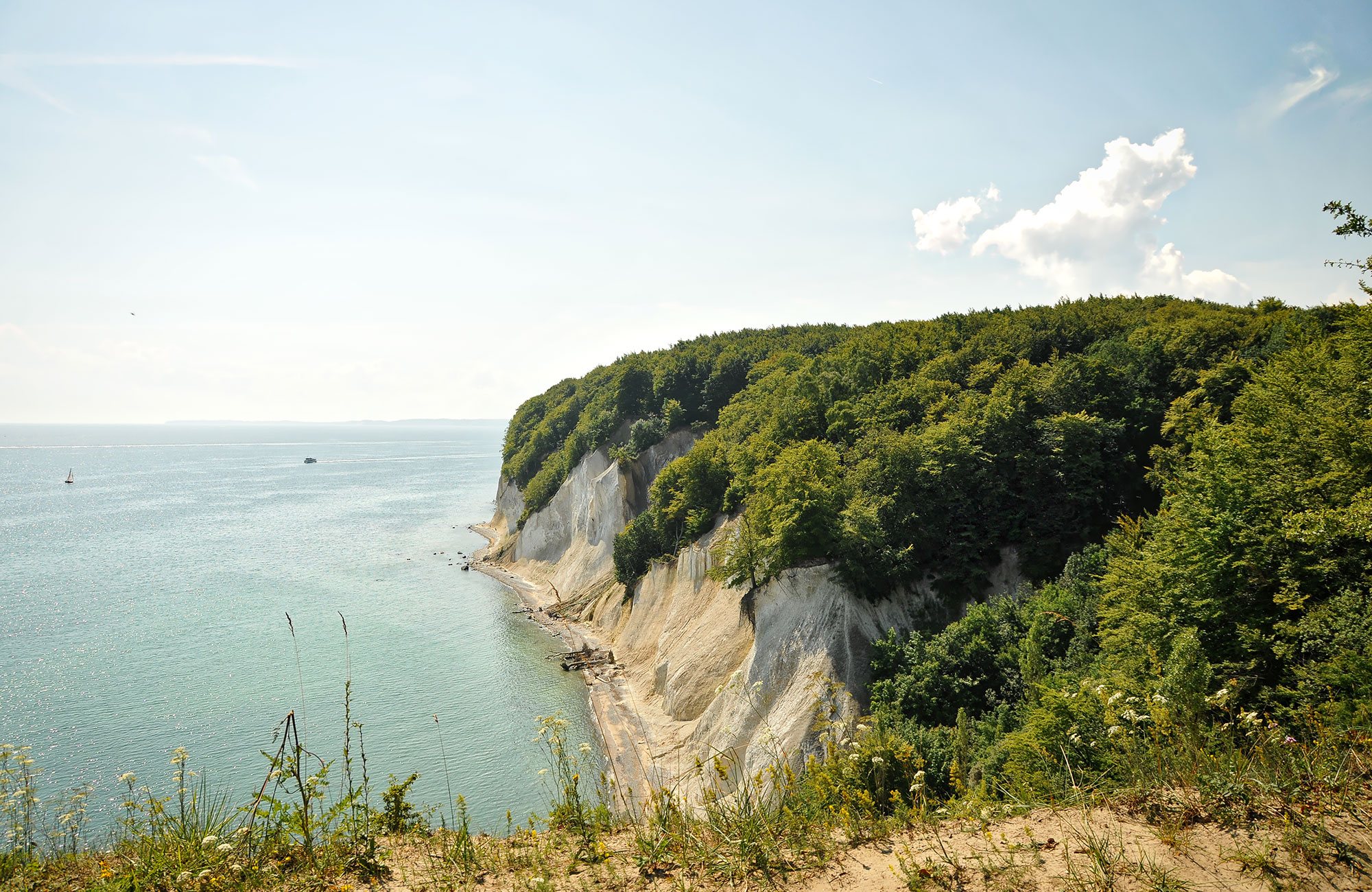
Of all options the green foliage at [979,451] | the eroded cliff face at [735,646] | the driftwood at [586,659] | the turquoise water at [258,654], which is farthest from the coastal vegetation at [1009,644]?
the driftwood at [586,659]

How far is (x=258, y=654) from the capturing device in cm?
3850

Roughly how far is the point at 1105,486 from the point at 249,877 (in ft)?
103

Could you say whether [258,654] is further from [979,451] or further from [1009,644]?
[979,451]

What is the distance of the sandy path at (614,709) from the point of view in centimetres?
2412

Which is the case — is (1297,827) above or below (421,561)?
above

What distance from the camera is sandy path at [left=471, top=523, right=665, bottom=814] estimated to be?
79.2 feet

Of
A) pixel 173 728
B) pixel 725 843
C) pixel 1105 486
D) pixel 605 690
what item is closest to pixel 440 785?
pixel 605 690

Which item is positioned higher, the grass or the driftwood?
the grass

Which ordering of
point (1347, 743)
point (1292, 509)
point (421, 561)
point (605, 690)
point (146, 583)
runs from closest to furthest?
1. point (1347, 743)
2. point (1292, 509)
3. point (605, 690)
4. point (146, 583)
5. point (421, 561)

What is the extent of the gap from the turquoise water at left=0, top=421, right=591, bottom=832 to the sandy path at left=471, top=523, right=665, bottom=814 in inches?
42.7

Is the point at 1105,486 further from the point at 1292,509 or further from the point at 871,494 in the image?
the point at 1292,509

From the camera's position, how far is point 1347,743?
24.5ft

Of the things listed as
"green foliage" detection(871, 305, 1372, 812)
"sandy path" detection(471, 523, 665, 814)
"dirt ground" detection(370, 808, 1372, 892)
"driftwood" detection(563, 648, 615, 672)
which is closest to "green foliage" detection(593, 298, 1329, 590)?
"green foliage" detection(871, 305, 1372, 812)

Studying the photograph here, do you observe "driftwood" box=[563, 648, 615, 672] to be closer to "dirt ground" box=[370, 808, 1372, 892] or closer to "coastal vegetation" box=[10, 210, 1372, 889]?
"coastal vegetation" box=[10, 210, 1372, 889]
